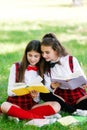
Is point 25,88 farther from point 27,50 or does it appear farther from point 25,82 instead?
point 27,50

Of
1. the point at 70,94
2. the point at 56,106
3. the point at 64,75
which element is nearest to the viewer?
the point at 56,106

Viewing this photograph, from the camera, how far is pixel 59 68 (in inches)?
222

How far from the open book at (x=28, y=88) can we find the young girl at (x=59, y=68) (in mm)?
359

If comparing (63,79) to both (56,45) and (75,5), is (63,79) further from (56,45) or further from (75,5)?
(75,5)

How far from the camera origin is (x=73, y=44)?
36.6 feet

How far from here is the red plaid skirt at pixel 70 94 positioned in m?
5.66

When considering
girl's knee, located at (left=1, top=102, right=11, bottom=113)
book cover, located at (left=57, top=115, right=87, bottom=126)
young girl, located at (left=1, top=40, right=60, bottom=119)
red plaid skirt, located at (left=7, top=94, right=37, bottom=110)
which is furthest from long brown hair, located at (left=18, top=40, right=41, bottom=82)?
book cover, located at (left=57, top=115, right=87, bottom=126)

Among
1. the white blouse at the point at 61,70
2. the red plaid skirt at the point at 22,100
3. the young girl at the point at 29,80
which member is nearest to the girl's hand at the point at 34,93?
the young girl at the point at 29,80

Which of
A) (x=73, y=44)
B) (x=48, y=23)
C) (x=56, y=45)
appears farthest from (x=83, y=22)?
(x=56, y=45)

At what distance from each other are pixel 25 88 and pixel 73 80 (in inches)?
23.3

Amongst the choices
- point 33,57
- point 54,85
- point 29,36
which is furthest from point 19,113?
point 29,36

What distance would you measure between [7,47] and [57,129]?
5727mm

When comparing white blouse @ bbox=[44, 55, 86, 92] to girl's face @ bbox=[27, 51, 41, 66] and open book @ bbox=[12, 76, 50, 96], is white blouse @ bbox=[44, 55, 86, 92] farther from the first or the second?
open book @ bbox=[12, 76, 50, 96]

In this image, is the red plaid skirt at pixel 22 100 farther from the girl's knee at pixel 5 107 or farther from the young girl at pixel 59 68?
the young girl at pixel 59 68
